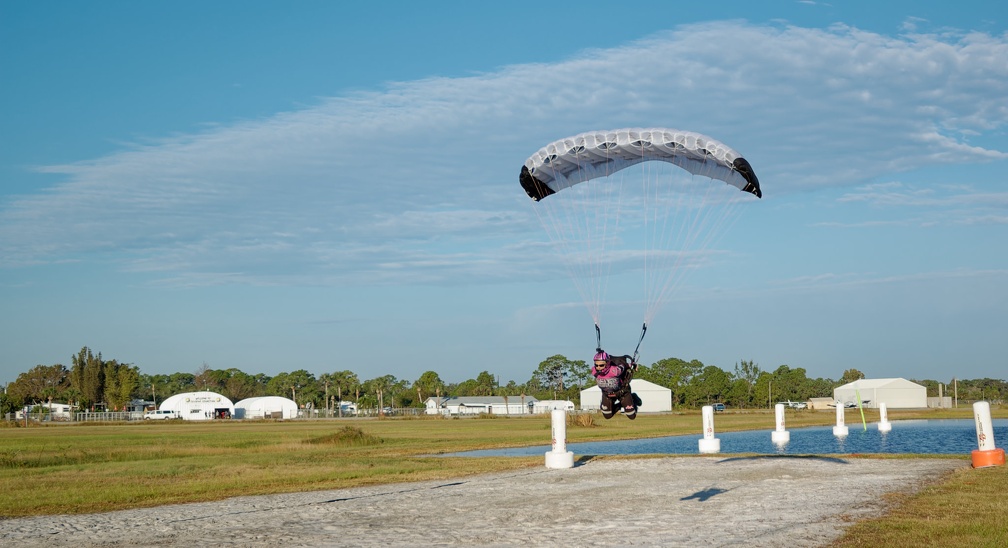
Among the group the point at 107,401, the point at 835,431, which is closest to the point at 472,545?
the point at 835,431

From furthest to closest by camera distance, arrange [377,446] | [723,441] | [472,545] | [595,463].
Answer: [723,441], [377,446], [595,463], [472,545]

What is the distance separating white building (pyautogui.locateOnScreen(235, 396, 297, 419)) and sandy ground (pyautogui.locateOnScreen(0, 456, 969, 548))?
11971 cm

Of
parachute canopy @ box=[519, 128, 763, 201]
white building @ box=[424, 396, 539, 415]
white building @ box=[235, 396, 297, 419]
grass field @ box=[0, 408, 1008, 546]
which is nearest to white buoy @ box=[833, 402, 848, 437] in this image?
grass field @ box=[0, 408, 1008, 546]

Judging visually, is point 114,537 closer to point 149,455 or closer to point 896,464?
point 896,464

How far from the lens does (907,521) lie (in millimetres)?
14500

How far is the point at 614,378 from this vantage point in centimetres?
2208

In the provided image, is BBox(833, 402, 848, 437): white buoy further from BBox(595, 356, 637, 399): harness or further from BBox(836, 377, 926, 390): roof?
BBox(836, 377, 926, 390): roof

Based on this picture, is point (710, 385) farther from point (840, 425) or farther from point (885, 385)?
point (840, 425)

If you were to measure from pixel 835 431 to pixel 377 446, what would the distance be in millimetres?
27153

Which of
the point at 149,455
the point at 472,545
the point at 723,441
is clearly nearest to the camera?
the point at 472,545

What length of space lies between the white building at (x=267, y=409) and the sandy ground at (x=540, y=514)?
119714 mm

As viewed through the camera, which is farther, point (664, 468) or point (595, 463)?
point (595, 463)

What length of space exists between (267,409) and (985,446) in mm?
127197

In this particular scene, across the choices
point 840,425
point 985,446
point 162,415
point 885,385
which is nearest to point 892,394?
point 885,385
